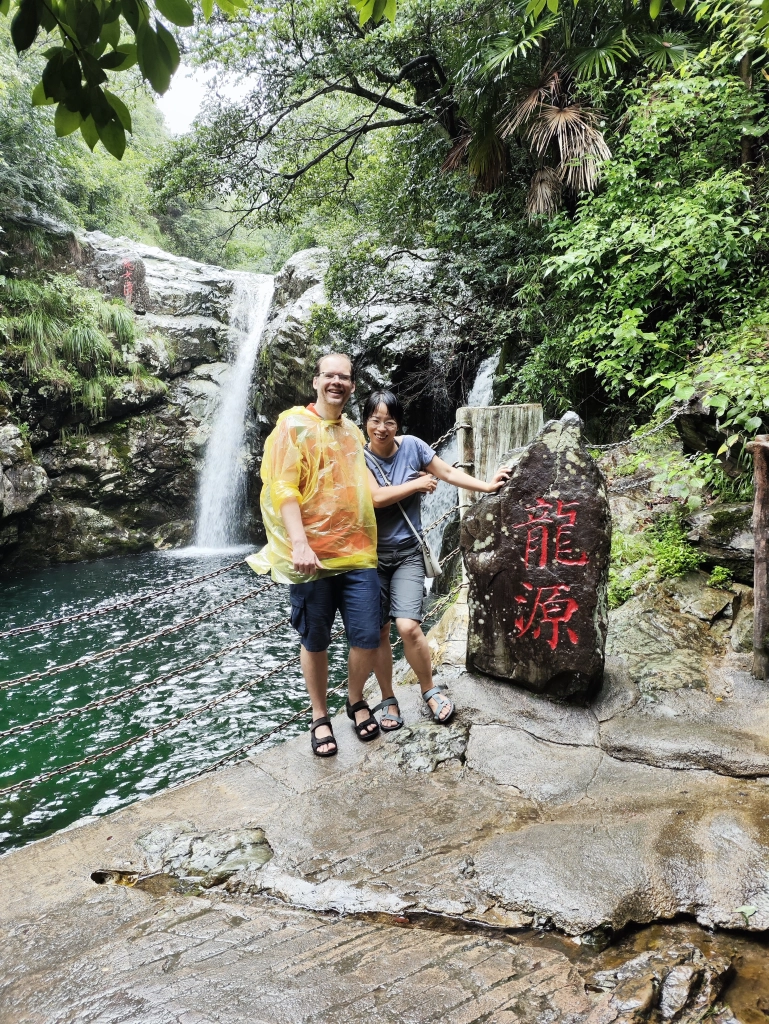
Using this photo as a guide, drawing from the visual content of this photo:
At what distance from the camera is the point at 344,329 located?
8.52 meters

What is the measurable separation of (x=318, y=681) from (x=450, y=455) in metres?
6.19

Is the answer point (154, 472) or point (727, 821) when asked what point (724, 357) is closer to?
point (727, 821)

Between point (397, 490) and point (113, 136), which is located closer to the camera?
point (113, 136)

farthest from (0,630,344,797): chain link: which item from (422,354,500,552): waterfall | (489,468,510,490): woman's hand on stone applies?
(422,354,500,552): waterfall

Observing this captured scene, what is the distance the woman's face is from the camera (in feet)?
9.31

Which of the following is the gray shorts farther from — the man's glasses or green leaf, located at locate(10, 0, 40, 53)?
green leaf, located at locate(10, 0, 40, 53)

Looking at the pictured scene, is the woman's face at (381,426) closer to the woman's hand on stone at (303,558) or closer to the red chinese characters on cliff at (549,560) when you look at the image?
the woman's hand on stone at (303,558)

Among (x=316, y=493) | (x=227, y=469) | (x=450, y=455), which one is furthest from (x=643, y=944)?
(x=227, y=469)

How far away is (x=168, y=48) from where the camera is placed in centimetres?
114

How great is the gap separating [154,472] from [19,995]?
12.2 meters

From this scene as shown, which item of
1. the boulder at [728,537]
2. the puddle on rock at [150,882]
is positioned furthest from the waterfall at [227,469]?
the puddle on rock at [150,882]

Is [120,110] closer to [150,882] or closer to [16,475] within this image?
[150,882]

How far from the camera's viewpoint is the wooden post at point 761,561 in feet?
10.1

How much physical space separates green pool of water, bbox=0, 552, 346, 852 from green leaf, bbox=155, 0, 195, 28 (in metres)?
4.68
